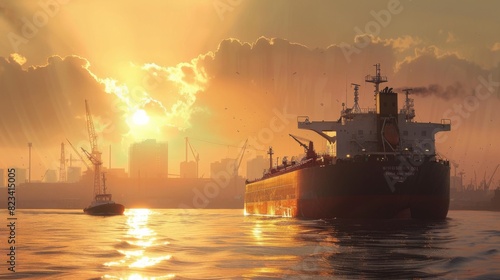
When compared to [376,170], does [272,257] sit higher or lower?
lower

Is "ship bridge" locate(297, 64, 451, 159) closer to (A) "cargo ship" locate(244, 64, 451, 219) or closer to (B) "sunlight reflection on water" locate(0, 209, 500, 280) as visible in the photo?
(A) "cargo ship" locate(244, 64, 451, 219)

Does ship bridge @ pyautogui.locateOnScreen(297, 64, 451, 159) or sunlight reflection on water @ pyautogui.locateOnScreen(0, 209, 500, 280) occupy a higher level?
ship bridge @ pyautogui.locateOnScreen(297, 64, 451, 159)

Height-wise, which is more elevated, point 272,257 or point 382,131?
point 382,131

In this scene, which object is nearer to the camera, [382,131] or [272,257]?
[272,257]

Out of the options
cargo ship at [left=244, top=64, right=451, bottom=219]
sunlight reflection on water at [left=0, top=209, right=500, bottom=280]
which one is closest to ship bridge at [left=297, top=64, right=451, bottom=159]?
cargo ship at [left=244, top=64, right=451, bottom=219]

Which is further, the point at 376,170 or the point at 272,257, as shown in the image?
the point at 376,170

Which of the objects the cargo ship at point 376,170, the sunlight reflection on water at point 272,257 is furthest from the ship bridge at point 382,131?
the sunlight reflection on water at point 272,257

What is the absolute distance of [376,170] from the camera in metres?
74.8

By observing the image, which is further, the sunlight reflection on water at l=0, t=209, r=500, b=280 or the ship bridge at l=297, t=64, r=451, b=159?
the ship bridge at l=297, t=64, r=451, b=159

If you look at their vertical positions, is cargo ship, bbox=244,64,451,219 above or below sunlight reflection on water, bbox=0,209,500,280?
above

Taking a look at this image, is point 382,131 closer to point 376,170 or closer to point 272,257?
point 376,170

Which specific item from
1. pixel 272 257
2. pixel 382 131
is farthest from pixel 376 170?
pixel 272 257

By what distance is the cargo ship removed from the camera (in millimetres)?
75000

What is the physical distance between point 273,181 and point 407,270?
3245 inches
